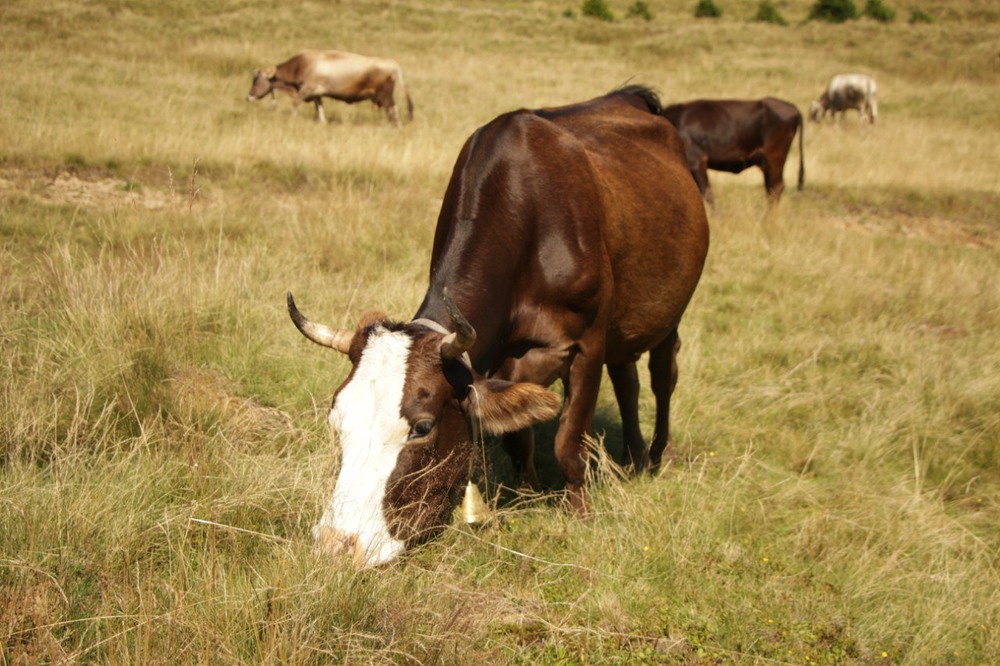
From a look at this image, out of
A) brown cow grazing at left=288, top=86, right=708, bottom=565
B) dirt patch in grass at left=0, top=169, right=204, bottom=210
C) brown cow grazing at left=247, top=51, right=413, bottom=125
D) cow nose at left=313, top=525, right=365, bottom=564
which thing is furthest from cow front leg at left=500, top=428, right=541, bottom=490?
brown cow grazing at left=247, top=51, right=413, bottom=125

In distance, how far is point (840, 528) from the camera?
14.1ft

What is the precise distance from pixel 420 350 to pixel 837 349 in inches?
194

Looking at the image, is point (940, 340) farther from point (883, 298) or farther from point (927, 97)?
point (927, 97)

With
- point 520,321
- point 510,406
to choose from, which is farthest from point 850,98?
point 510,406

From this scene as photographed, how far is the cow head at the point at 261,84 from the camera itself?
65.1 feet

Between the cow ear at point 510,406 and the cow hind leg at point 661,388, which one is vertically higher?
the cow ear at point 510,406

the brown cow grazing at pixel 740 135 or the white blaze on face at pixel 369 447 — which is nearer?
the white blaze on face at pixel 369 447

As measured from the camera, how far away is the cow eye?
3.15m

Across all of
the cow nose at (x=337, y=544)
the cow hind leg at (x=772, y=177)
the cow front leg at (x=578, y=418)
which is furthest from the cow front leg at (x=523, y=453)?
the cow hind leg at (x=772, y=177)

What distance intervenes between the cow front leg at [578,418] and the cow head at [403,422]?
2.57ft

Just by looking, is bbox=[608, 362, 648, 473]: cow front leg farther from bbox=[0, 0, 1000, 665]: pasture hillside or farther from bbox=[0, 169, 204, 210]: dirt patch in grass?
bbox=[0, 169, 204, 210]: dirt patch in grass

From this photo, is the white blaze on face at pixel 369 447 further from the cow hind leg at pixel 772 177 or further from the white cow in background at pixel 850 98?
the white cow in background at pixel 850 98

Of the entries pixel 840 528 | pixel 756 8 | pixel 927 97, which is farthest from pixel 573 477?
pixel 756 8

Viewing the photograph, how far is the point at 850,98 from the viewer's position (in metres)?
27.5
